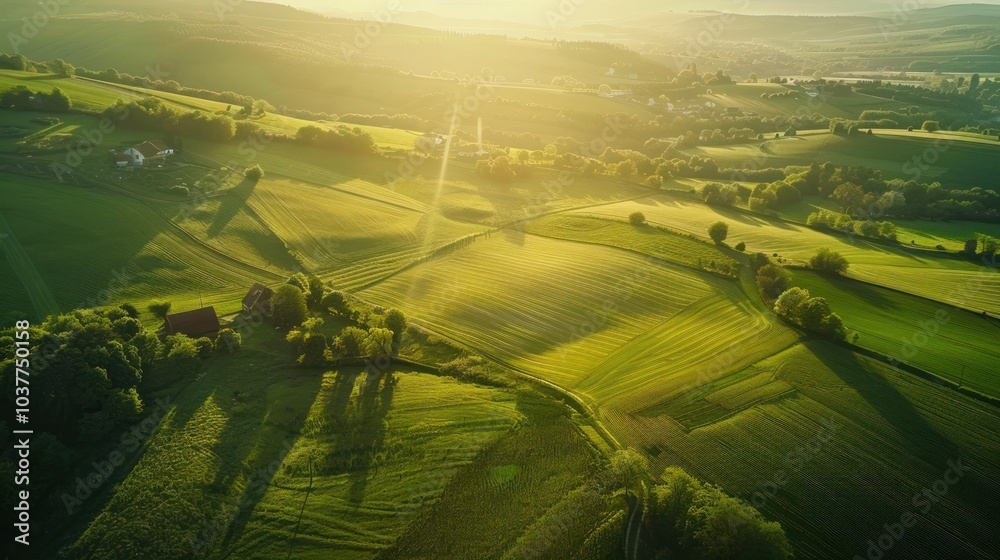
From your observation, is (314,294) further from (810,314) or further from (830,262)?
(830,262)

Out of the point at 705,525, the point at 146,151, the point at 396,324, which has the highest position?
the point at 146,151

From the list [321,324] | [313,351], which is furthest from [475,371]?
[321,324]

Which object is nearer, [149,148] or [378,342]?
[378,342]

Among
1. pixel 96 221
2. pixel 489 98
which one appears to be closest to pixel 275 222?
pixel 96 221

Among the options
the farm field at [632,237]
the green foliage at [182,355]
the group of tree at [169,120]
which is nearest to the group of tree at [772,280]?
the farm field at [632,237]

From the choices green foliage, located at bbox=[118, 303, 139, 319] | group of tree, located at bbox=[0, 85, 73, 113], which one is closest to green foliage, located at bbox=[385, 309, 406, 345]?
green foliage, located at bbox=[118, 303, 139, 319]

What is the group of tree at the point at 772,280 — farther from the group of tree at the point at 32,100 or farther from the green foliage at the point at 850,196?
the group of tree at the point at 32,100

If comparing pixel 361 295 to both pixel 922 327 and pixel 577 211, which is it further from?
pixel 922 327
